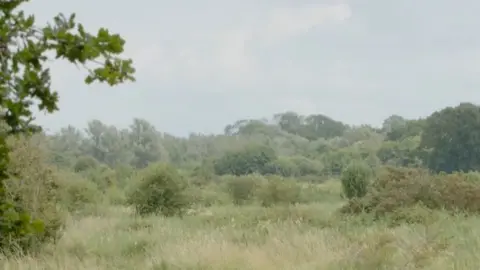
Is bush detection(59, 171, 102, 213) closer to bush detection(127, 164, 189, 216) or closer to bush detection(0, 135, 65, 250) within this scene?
bush detection(127, 164, 189, 216)

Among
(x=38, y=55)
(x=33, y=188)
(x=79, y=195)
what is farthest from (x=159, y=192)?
(x=38, y=55)

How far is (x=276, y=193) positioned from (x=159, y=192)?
9035mm

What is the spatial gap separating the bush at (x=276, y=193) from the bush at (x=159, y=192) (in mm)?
7529

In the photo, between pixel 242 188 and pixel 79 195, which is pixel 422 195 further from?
pixel 242 188

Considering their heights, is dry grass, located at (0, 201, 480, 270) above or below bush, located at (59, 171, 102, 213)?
below

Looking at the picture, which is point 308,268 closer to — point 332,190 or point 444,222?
point 444,222

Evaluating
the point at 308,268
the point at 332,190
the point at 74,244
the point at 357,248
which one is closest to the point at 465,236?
the point at 357,248

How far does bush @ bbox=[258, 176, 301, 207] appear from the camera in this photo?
31406 millimetres

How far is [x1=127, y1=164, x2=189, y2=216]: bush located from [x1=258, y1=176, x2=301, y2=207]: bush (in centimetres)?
753

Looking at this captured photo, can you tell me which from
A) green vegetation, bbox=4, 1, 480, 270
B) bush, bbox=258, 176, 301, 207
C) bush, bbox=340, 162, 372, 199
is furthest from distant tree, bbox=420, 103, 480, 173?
bush, bbox=258, 176, 301, 207

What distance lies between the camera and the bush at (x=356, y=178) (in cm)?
3034

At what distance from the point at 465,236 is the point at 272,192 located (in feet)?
67.4

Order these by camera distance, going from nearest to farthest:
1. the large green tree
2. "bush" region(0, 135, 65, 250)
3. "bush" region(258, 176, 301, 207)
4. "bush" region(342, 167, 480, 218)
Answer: the large green tree < "bush" region(0, 135, 65, 250) < "bush" region(342, 167, 480, 218) < "bush" region(258, 176, 301, 207)

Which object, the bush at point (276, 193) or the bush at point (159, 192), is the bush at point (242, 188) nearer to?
the bush at point (276, 193)
